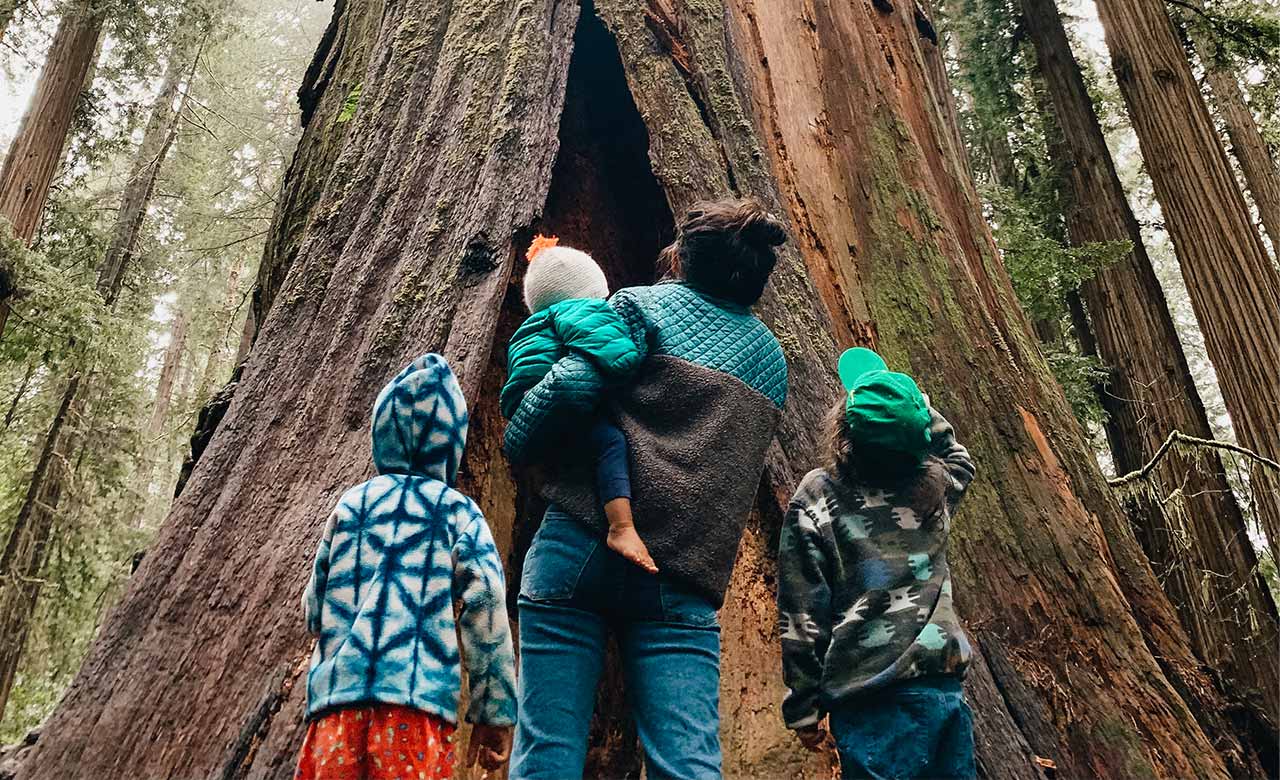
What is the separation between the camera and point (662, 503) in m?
2.23

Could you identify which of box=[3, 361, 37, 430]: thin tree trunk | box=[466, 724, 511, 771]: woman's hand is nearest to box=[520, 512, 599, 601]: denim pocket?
box=[466, 724, 511, 771]: woman's hand

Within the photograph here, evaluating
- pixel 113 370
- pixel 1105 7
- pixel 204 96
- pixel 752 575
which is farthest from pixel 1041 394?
pixel 204 96

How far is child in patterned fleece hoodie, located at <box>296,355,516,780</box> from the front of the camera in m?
1.90

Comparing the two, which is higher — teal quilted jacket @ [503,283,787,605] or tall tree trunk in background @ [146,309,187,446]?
teal quilted jacket @ [503,283,787,605]

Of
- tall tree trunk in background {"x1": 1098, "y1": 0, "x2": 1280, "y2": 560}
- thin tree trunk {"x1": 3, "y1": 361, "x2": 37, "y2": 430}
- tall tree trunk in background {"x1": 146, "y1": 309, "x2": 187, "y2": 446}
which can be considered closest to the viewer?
tall tree trunk in background {"x1": 1098, "y1": 0, "x2": 1280, "y2": 560}

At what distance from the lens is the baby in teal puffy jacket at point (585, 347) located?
2.16 m

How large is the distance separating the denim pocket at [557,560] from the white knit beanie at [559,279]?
73 cm

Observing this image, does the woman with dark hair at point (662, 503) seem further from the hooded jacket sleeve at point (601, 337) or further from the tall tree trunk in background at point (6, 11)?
the tall tree trunk in background at point (6, 11)

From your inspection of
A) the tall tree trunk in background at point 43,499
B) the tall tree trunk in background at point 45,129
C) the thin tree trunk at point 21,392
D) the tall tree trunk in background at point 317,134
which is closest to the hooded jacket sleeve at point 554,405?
the tall tree trunk in background at point 317,134

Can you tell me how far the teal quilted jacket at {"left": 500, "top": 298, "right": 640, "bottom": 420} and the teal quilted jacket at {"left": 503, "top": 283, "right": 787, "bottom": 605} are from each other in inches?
1.6

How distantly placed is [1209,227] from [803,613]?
6669mm

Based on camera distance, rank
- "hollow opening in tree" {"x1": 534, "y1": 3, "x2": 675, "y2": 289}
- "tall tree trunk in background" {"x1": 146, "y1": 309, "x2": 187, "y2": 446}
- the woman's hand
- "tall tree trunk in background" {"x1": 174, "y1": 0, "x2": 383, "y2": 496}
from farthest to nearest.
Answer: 1. "tall tree trunk in background" {"x1": 146, "y1": 309, "x2": 187, "y2": 446}
2. "tall tree trunk in background" {"x1": 174, "y1": 0, "x2": 383, "y2": 496}
3. "hollow opening in tree" {"x1": 534, "y1": 3, "x2": 675, "y2": 289}
4. the woman's hand

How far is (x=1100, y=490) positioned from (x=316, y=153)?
4.92 m

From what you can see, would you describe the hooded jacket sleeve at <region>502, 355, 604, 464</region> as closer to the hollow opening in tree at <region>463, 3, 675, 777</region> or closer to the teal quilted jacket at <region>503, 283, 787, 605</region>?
the teal quilted jacket at <region>503, 283, 787, 605</region>
